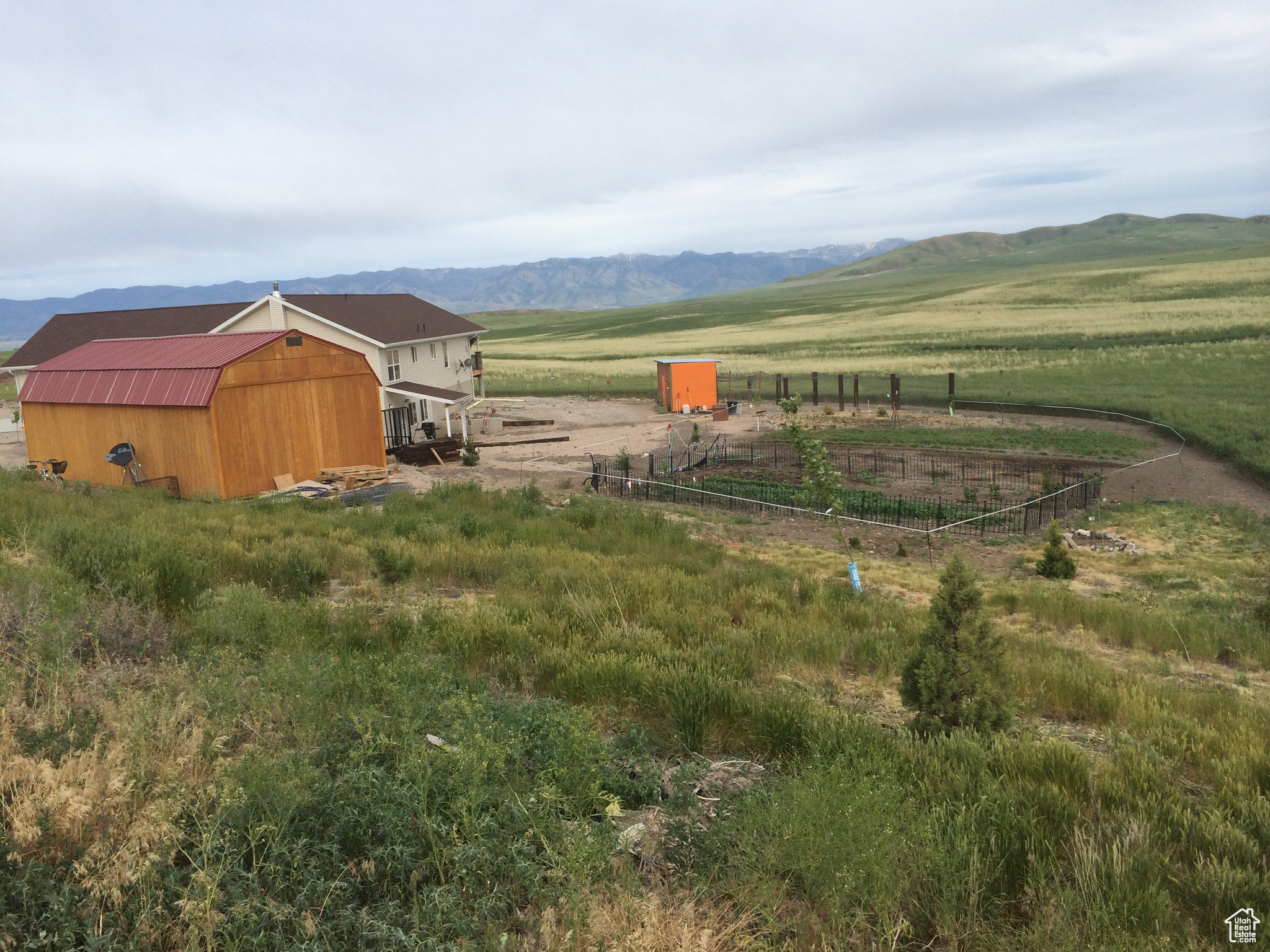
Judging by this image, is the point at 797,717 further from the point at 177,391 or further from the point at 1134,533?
the point at 177,391

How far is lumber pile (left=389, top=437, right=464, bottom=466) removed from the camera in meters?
34.9

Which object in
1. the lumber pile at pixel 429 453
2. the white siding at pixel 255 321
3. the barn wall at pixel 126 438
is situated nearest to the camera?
the barn wall at pixel 126 438

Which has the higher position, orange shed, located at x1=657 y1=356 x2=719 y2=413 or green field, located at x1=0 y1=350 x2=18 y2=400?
green field, located at x1=0 y1=350 x2=18 y2=400

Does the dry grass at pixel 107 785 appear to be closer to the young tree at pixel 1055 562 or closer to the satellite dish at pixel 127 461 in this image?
the young tree at pixel 1055 562

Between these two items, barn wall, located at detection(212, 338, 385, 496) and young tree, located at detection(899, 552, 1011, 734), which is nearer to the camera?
young tree, located at detection(899, 552, 1011, 734)

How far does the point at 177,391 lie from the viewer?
24125 mm

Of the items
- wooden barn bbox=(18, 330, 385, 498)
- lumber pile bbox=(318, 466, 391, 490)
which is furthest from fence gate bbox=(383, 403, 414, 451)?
lumber pile bbox=(318, 466, 391, 490)

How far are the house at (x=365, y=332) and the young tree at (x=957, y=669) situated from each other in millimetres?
31373

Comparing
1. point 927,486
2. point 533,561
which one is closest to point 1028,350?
point 927,486

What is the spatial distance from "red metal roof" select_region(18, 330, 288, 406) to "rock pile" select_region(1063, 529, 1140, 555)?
23.0m

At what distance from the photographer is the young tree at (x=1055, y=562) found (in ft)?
53.7

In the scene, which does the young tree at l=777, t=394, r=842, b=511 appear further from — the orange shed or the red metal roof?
the orange shed

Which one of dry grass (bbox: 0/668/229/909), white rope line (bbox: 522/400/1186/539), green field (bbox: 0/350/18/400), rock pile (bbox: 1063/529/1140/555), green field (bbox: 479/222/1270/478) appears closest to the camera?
dry grass (bbox: 0/668/229/909)

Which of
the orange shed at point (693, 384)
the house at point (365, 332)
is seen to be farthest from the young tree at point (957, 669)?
the orange shed at point (693, 384)
